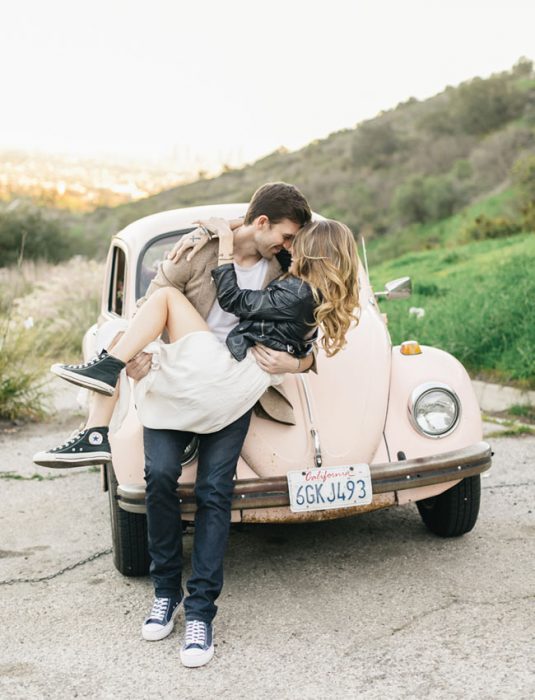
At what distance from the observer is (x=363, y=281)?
5270 millimetres

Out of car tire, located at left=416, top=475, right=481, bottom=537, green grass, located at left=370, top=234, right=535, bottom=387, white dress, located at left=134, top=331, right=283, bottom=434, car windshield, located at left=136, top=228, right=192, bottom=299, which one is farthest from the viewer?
green grass, located at left=370, top=234, right=535, bottom=387

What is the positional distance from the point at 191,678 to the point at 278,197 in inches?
77.2

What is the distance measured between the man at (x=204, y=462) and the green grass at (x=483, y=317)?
4.49 m

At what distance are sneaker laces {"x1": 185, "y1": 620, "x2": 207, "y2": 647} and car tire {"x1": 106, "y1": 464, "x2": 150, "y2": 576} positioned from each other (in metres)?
0.80

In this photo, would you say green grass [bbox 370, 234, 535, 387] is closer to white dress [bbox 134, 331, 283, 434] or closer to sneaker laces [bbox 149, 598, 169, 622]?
white dress [bbox 134, 331, 283, 434]

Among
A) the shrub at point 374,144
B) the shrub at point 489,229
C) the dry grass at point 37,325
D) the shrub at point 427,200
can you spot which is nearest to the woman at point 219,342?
the dry grass at point 37,325

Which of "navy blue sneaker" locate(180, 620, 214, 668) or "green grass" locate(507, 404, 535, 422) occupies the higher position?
"navy blue sneaker" locate(180, 620, 214, 668)

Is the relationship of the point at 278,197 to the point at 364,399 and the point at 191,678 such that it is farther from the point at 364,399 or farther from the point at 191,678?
the point at 191,678

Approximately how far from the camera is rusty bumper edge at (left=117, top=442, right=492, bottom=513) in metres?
3.65

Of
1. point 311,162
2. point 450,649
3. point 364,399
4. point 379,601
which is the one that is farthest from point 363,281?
point 311,162

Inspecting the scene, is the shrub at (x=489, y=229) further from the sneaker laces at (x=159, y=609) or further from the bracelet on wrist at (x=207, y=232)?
the sneaker laces at (x=159, y=609)

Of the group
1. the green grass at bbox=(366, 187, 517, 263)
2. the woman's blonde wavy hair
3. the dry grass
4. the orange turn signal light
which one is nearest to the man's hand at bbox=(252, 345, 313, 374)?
the woman's blonde wavy hair

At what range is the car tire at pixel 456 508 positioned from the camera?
4.28m

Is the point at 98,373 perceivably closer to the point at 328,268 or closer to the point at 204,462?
the point at 204,462
